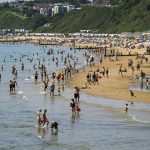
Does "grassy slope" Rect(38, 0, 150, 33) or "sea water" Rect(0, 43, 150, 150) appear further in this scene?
"grassy slope" Rect(38, 0, 150, 33)

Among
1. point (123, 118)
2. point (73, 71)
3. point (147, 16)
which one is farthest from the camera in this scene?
point (147, 16)

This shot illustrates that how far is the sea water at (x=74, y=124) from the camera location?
85.2ft

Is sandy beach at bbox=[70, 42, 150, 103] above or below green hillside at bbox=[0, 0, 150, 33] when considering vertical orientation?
below

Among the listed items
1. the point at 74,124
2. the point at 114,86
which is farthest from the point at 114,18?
the point at 74,124

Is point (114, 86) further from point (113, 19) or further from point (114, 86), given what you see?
point (113, 19)

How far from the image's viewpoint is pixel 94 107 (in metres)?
36.1

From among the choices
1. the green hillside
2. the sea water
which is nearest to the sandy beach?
the sea water

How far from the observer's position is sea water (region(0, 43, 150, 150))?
2597 cm

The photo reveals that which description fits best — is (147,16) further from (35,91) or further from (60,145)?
(60,145)

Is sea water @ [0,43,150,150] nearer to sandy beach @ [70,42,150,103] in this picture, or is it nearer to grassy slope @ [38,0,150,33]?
sandy beach @ [70,42,150,103]

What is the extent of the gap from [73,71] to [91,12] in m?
131

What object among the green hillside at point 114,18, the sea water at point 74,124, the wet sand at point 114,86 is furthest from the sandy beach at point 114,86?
the green hillside at point 114,18

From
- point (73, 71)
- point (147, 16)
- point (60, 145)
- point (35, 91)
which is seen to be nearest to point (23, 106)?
point (35, 91)

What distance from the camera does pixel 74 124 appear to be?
30734 millimetres
